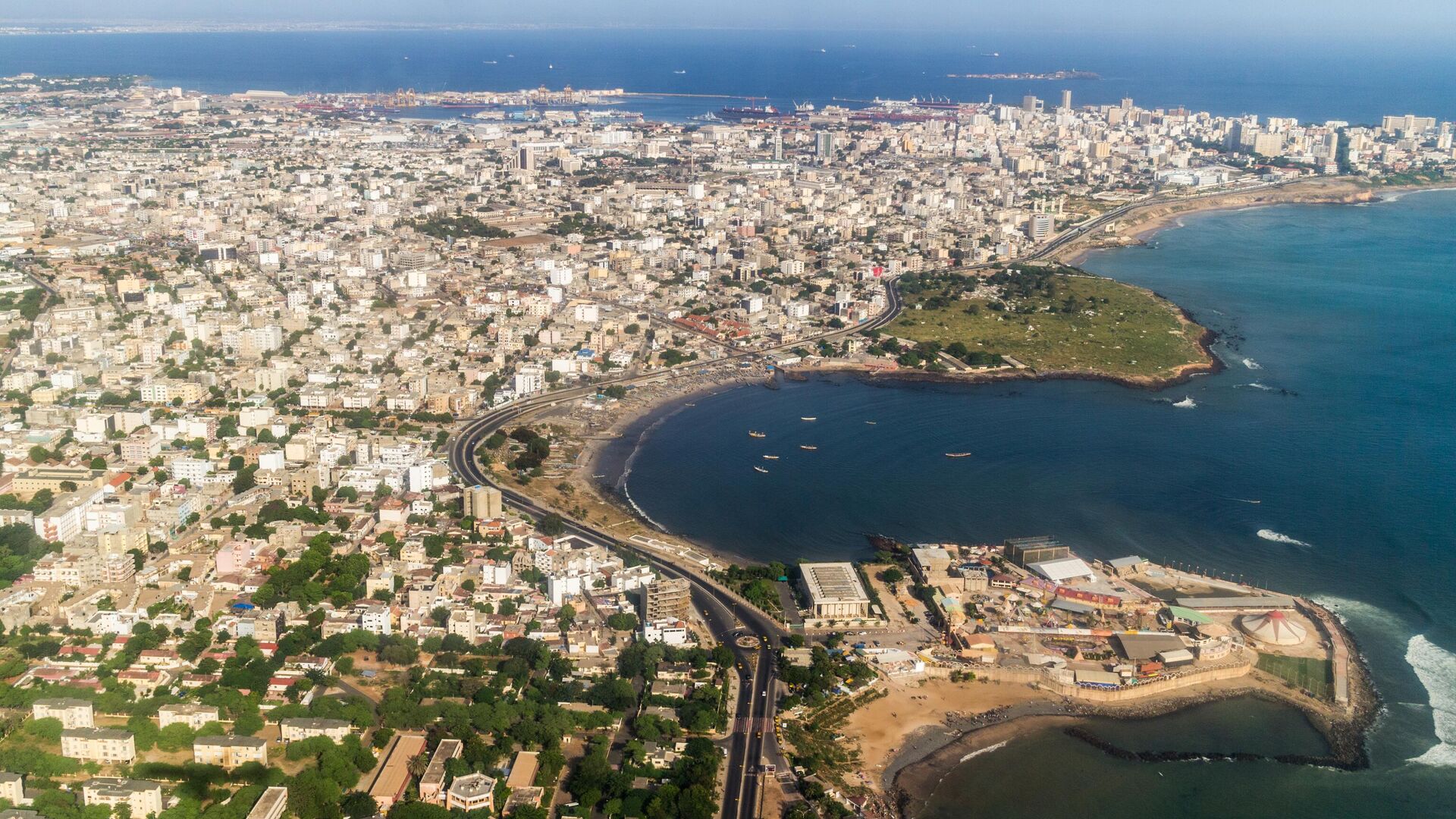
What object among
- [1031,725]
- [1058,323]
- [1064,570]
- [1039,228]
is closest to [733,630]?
[1031,725]

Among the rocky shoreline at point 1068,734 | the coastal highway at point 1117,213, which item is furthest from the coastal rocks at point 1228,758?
the coastal highway at point 1117,213

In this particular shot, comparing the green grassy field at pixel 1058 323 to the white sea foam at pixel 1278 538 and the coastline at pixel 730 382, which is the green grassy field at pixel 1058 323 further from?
the white sea foam at pixel 1278 538

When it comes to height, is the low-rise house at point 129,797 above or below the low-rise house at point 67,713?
below

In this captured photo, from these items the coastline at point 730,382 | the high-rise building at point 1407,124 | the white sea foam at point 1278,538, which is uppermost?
the high-rise building at point 1407,124

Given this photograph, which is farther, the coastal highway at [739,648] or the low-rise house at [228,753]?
the coastal highway at [739,648]

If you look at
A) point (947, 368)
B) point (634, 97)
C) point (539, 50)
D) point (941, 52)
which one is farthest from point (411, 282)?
point (941, 52)

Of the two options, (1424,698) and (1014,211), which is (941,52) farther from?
(1424,698)
